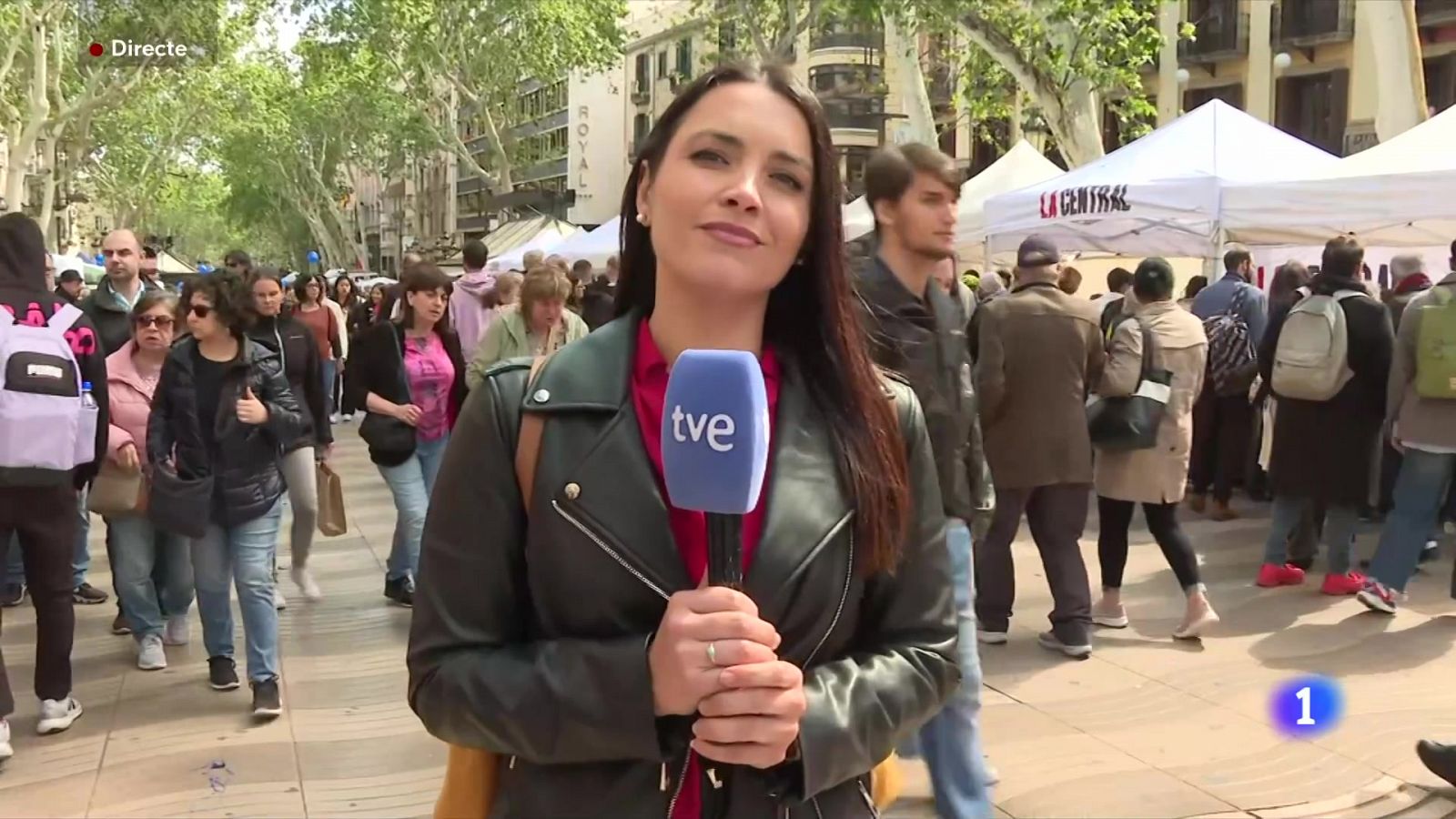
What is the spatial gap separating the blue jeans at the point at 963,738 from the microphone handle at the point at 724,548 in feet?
9.03

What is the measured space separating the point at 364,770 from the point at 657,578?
155 inches

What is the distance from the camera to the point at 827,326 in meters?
1.86

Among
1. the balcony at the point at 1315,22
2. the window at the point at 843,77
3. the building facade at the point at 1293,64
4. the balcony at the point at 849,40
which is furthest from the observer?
the balcony at the point at 849,40

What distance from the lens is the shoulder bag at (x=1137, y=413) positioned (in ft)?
22.2

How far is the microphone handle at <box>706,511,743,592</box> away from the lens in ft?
4.77

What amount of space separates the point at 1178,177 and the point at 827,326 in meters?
9.27

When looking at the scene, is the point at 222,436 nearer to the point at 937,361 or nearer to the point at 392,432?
the point at 392,432

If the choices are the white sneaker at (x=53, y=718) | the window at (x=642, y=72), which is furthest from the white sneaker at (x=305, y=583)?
the window at (x=642, y=72)

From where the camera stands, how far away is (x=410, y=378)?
736 cm

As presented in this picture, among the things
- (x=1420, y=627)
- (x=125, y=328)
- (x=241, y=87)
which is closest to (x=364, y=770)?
(x=125, y=328)

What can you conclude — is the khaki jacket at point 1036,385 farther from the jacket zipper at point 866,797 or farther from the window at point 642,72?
the window at point 642,72

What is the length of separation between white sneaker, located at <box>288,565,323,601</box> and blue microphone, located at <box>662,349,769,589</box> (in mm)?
6811

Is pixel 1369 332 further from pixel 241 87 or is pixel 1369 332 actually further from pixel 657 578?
pixel 241 87

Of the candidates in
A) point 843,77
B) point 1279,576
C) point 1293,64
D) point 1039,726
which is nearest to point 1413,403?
point 1279,576
